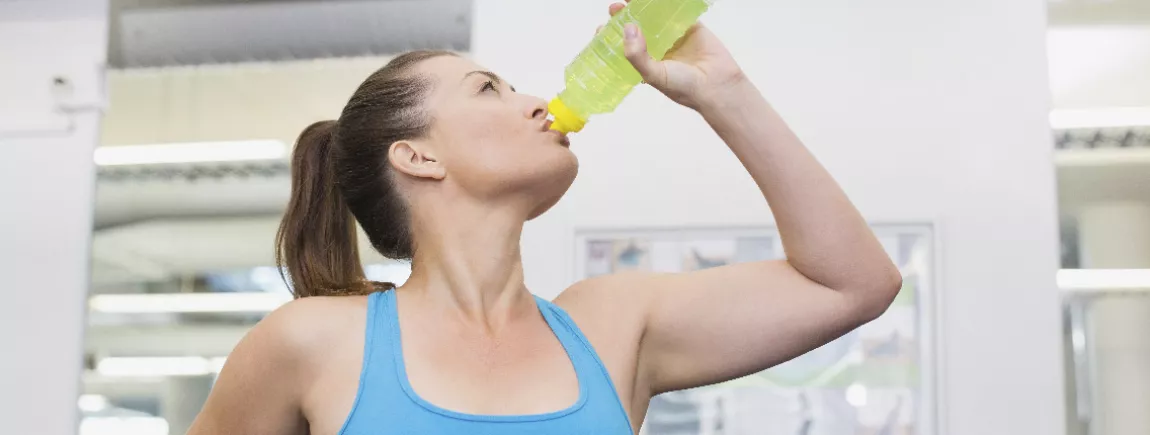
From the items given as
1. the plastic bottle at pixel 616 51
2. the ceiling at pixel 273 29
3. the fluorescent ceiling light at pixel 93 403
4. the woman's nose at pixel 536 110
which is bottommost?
the fluorescent ceiling light at pixel 93 403

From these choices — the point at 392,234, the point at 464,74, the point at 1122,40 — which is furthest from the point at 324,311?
the point at 1122,40

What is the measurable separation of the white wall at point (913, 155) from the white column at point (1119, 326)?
0.16 m

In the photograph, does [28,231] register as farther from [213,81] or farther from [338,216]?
[338,216]

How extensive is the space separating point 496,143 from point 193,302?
2.59 meters

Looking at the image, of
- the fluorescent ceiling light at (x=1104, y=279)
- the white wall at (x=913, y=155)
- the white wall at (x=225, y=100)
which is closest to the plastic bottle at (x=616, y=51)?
the white wall at (x=913, y=155)

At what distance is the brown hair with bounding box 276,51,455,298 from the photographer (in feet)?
3.82

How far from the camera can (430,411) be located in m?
0.95

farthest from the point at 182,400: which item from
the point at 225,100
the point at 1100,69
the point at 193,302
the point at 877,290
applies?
the point at 877,290

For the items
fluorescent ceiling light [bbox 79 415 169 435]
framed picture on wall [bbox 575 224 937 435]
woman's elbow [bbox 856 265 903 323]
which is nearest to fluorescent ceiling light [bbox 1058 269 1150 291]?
framed picture on wall [bbox 575 224 937 435]

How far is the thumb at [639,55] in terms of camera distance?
3.41 ft

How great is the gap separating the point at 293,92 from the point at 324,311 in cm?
247

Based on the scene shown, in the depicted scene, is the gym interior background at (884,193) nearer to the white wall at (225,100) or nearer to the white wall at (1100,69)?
the white wall at (1100,69)

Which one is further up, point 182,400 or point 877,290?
point 877,290

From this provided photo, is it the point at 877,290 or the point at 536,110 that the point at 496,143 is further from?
the point at 877,290
